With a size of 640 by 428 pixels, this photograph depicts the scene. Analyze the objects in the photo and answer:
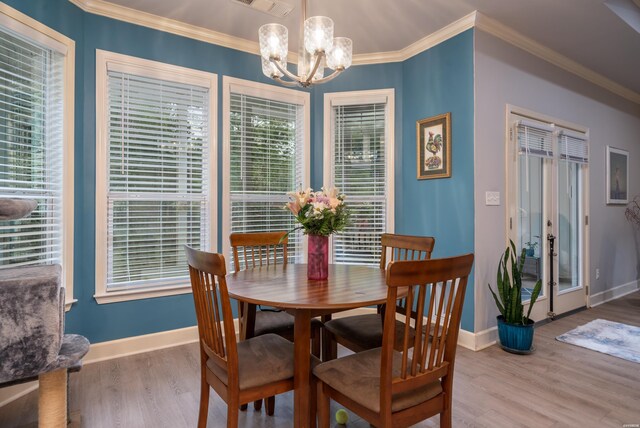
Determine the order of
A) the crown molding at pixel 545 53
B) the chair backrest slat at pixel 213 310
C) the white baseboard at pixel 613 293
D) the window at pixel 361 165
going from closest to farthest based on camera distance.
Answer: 1. the chair backrest slat at pixel 213 310
2. the crown molding at pixel 545 53
3. the window at pixel 361 165
4. the white baseboard at pixel 613 293

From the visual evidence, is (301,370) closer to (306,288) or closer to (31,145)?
(306,288)

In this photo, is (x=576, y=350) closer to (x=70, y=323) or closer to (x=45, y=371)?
(x=45, y=371)

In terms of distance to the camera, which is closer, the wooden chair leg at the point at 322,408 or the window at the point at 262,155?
the wooden chair leg at the point at 322,408

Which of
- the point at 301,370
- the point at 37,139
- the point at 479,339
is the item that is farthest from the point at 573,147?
the point at 37,139

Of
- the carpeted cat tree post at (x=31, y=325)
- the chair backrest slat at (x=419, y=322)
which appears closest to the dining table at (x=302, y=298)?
the chair backrest slat at (x=419, y=322)

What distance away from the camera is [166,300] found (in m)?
2.93

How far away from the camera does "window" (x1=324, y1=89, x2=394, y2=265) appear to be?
11.9ft

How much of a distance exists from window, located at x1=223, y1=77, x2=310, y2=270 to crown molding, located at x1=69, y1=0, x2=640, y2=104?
38 centimetres

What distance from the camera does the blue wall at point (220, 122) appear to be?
102 inches

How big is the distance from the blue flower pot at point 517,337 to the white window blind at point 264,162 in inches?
80.3

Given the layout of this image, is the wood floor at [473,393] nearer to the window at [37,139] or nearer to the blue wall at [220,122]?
the blue wall at [220,122]

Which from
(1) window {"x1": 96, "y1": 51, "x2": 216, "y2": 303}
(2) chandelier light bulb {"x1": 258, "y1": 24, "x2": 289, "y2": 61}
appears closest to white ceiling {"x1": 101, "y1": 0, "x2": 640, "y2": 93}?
(1) window {"x1": 96, "y1": 51, "x2": 216, "y2": 303}

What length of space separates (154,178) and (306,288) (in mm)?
1918

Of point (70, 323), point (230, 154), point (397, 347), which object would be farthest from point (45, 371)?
point (230, 154)
